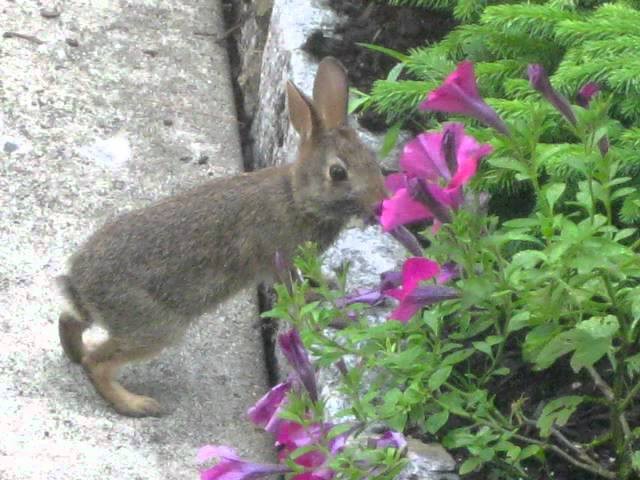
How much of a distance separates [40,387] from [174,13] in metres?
2.75

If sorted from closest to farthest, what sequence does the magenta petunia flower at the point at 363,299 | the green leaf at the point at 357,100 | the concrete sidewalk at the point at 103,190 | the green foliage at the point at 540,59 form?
1. the magenta petunia flower at the point at 363,299
2. the green foliage at the point at 540,59
3. the green leaf at the point at 357,100
4. the concrete sidewalk at the point at 103,190

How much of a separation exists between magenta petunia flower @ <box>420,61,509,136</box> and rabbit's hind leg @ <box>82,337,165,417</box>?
1.95 m

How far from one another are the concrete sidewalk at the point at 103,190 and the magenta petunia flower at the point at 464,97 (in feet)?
5.79

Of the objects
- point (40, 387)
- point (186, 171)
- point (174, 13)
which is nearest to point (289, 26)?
point (186, 171)

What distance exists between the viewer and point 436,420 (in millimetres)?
3238

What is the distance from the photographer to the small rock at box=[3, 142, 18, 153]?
18.3 feet

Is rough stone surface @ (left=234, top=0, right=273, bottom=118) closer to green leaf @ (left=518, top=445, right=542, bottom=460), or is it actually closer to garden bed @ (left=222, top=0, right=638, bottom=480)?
garden bed @ (left=222, top=0, right=638, bottom=480)

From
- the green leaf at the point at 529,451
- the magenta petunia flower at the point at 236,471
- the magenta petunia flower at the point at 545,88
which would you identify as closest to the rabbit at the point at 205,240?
the magenta petunia flower at the point at 236,471

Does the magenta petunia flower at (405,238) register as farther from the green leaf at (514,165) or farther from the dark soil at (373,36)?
the dark soil at (373,36)

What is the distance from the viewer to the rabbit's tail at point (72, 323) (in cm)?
455

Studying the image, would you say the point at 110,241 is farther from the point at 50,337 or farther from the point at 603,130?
the point at 603,130

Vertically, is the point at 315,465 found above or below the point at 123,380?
above

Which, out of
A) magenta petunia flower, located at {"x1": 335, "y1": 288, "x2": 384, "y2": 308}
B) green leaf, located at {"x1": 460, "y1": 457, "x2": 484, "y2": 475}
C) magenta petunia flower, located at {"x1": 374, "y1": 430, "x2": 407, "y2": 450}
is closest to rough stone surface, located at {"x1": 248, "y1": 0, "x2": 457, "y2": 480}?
magenta petunia flower, located at {"x1": 335, "y1": 288, "x2": 384, "y2": 308}

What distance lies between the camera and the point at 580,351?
293cm
